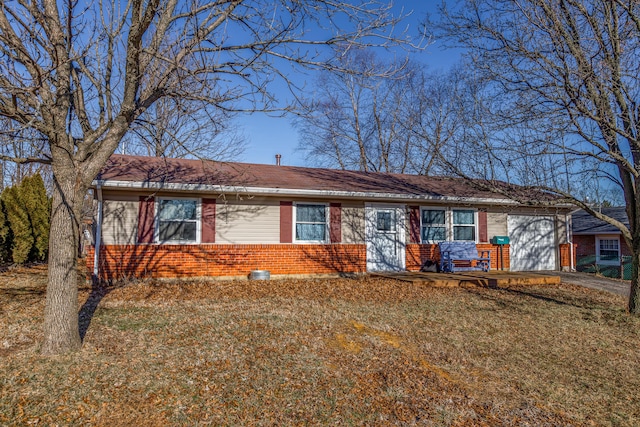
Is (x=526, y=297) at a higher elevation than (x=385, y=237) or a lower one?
lower

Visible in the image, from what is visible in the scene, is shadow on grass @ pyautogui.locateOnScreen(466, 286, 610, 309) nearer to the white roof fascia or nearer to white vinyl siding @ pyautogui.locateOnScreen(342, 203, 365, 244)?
the white roof fascia

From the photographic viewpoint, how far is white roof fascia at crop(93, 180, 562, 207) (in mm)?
9750

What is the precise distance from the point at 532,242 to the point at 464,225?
3.17 metres

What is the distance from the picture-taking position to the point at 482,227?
14055 millimetres

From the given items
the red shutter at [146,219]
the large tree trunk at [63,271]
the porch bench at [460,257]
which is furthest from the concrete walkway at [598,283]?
the large tree trunk at [63,271]

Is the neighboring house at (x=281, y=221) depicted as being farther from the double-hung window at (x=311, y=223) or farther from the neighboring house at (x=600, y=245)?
the neighboring house at (x=600, y=245)

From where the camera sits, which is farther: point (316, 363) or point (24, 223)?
point (24, 223)

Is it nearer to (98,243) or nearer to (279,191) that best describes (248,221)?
(279,191)

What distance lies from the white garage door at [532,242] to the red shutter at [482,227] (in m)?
1.14

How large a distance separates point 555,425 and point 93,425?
4275 mm

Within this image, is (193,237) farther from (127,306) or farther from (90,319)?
(90,319)

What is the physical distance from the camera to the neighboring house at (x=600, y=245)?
21.5 metres

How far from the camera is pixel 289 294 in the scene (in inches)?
358

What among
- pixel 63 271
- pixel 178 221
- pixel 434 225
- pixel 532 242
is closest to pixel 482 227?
pixel 434 225
